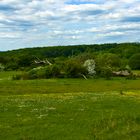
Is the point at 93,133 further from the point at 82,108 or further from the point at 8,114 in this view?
the point at 82,108

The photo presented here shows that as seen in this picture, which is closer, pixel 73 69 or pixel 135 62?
pixel 73 69

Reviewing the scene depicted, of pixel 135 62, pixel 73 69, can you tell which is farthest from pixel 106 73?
pixel 135 62

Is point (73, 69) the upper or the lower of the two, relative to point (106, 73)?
upper

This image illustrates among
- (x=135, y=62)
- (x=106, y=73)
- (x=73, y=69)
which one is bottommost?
(x=106, y=73)

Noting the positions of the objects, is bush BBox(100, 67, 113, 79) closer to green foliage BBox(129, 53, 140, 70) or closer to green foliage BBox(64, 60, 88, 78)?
green foliage BBox(64, 60, 88, 78)

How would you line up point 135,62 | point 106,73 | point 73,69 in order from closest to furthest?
point 73,69
point 106,73
point 135,62

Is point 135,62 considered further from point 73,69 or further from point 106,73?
point 73,69

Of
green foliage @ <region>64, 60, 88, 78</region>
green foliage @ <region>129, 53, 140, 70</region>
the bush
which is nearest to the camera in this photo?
green foliage @ <region>64, 60, 88, 78</region>

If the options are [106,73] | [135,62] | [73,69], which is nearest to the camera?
[73,69]

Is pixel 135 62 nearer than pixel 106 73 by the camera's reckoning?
No

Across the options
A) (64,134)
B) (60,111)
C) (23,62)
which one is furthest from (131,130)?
(23,62)

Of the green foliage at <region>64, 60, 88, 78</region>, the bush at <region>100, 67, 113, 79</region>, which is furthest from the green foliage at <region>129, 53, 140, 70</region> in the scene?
the green foliage at <region>64, 60, 88, 78</region>

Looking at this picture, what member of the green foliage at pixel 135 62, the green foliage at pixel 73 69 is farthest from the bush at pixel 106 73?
the green foliage at pixel 135 62

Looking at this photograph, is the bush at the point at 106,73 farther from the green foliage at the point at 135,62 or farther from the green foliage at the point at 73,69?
→ the green foliage at the point at 135,62
